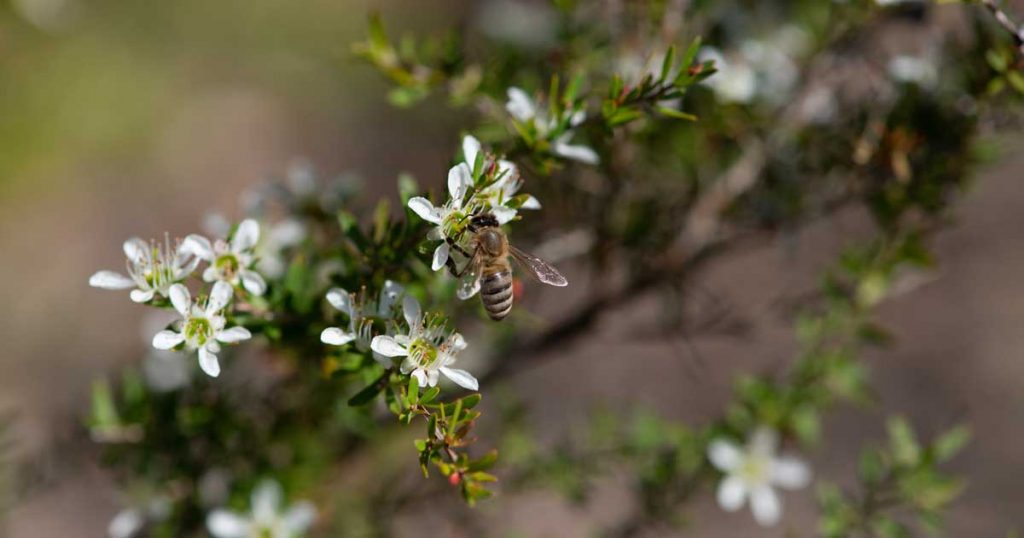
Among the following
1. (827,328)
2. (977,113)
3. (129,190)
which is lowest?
(129,190)

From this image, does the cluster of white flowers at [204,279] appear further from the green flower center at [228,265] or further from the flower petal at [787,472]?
the flower petal at [787,472]

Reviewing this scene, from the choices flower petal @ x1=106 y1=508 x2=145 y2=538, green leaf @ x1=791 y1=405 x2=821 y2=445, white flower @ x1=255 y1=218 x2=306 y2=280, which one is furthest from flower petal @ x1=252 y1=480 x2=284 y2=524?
green leaf @ x1=791 y1=405 x2=821 y2=445

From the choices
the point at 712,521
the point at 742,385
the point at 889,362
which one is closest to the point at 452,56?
the point at 742,385

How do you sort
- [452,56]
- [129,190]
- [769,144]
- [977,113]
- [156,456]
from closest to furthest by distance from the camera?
1. [452,56]
2. [977,113]
3. [156,456]
4. [769,144]
5. [129,190]

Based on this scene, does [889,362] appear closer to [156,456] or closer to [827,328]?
[827,328]

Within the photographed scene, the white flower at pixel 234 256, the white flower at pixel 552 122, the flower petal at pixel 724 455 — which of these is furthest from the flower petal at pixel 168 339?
the flower petal at pixel 724 455

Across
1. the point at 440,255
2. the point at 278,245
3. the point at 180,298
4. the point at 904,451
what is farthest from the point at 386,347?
the point at 904,451

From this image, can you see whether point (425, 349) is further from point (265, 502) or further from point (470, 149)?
point (265, 502)

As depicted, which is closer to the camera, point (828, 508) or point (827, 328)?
point (828, 508)
